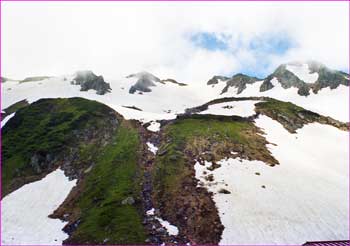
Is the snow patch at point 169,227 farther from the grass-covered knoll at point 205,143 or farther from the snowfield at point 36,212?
the snowfield at point 36,212

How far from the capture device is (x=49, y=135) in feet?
388

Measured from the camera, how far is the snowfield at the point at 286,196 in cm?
6525

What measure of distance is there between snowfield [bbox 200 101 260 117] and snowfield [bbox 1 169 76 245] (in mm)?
58033

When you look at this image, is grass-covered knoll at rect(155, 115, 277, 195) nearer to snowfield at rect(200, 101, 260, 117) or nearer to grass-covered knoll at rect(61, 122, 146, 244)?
Answer: grass-covered knoll at rect(61, 122, 146, 244)

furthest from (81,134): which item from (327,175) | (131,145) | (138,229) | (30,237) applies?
(327,175)

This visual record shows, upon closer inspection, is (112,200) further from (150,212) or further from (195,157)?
(195,157)

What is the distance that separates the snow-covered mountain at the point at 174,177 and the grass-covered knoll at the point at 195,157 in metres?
0.25

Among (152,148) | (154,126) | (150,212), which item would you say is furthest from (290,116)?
(150,212)

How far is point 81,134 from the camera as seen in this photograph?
116 m

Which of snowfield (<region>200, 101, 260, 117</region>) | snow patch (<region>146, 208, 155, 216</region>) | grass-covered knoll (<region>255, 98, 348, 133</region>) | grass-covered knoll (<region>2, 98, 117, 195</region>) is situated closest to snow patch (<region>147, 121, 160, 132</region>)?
grass-covered knoll (<region>2, 98, 117, 195</region>)

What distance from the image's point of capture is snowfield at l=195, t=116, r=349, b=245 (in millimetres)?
65250

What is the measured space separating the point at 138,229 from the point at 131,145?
125ft

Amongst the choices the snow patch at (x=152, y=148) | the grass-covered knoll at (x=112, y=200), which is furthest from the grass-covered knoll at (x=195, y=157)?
the grass-covered knoll at (x=112, y=200)

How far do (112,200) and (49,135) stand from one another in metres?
48.6
